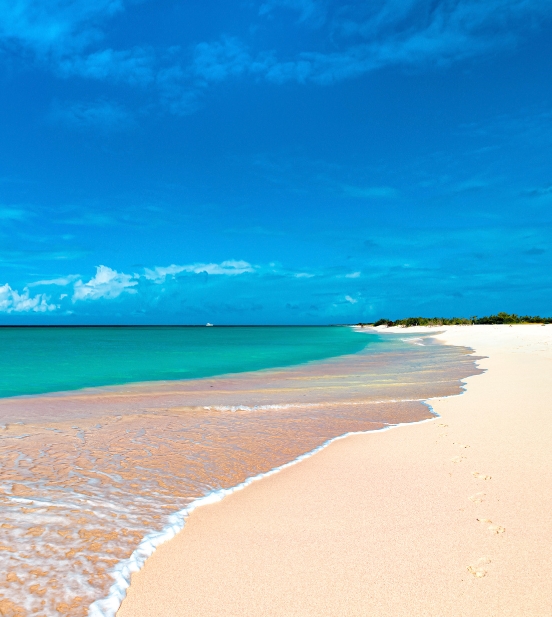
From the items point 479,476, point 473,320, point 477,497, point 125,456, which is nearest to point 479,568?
point 477,497

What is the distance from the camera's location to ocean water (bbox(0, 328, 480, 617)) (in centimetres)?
444

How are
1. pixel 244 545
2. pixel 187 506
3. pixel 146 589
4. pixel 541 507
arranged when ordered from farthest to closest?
pixel 187 506
pixel 541 507
pixel 244 545
pixel 146 589

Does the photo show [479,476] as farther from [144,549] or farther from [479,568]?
[144,549]

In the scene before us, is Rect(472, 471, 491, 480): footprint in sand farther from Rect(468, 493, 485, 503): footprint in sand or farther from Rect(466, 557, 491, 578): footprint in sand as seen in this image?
Rect(466, 557, 491, 578): footprint in sand

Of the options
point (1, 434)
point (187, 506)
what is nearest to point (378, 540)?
point (187, 506)

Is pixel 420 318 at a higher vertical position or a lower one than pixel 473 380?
higher

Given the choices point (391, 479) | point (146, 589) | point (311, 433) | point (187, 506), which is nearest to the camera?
point (146, 589)

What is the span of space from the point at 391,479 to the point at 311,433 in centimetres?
360

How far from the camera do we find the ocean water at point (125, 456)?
4438mm

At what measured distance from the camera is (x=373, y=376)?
2198cm

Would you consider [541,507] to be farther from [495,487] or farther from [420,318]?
[420,318]

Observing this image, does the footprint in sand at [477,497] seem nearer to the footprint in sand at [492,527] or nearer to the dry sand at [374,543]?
the dry sand at [374,543]

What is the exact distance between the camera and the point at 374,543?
4.82 meters

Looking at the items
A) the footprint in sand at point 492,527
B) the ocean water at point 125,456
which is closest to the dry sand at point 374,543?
the footprint in sand at point 492,527
